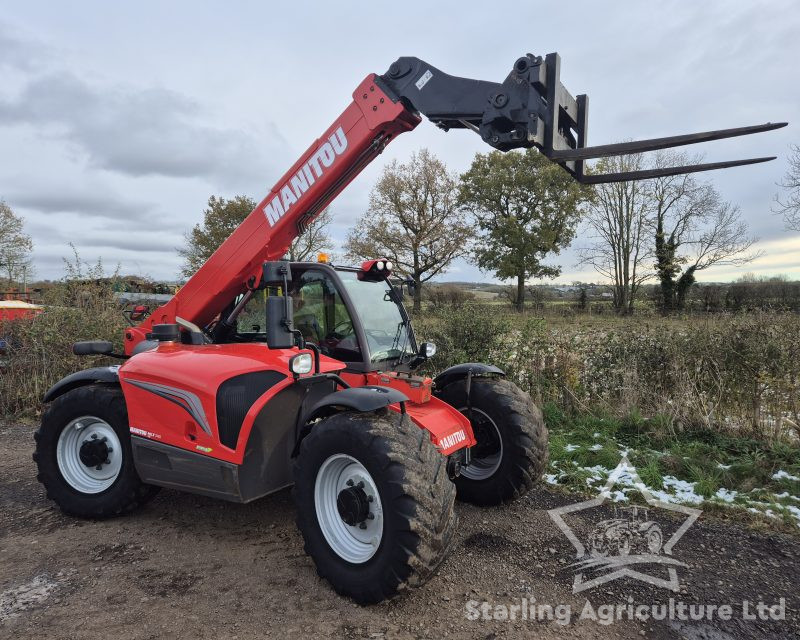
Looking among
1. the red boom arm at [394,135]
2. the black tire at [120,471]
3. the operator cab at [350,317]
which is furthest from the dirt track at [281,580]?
the red boom arm at [394,135]

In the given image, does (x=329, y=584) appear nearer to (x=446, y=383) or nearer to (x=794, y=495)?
(x=446, y=383)

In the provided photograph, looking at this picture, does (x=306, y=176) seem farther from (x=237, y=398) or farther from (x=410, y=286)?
(x=237, y=398)

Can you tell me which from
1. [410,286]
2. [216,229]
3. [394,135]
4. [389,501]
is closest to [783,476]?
[410,286]

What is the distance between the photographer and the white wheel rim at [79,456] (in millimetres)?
4289

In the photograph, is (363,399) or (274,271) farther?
(274,271)

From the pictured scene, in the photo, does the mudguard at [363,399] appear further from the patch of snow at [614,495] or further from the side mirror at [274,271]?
the patch of snow at [614,495]

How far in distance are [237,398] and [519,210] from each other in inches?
1219

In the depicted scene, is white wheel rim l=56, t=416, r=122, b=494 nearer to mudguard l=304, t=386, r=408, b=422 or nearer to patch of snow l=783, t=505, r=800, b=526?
mudguard l=304, t=386, r=408, b=422

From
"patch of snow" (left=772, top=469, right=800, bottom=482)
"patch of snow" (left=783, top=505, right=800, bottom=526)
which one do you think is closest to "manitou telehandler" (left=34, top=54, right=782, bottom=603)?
"patch of snow" (left=783, top=505, right=800, bottom=526)

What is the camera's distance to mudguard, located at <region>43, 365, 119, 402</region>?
4352mm

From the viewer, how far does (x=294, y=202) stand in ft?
14.5

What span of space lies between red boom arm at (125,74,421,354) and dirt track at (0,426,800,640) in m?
1.88

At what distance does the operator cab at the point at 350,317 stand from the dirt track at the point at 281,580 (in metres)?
1.45

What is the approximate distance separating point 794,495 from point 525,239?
91.8 feet
